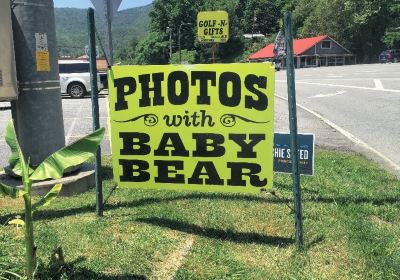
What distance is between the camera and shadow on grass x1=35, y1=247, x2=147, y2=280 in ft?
10.4

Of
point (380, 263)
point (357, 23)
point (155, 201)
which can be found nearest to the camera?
point (380, 263)

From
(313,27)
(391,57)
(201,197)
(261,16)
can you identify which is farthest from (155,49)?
(201,197)

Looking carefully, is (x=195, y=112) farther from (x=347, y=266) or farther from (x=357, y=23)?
(x=357, y=23)

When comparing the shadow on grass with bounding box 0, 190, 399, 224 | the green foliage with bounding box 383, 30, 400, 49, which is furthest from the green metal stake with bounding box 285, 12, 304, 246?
the green foliage with bounding box 383, 30, 400, 49

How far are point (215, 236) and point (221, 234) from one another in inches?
2.3

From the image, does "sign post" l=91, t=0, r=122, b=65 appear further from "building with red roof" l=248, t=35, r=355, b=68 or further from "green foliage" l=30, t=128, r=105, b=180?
"building with red roof" l=248, t=35, r=355, b=68

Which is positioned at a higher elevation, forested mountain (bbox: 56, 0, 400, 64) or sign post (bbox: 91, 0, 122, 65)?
forested mountain (bbox: 56, 0, 400, 64)

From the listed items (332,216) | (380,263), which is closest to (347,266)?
(380,263)

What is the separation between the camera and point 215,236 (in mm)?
4051

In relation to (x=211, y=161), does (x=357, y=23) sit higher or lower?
higher

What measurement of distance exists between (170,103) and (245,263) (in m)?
1.47

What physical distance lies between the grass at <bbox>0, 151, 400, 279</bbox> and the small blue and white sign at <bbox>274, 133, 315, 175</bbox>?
292 millimetres

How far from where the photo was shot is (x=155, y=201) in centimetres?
500

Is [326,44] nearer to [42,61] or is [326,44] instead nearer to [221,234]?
[42,61]
